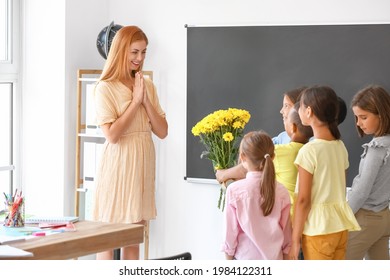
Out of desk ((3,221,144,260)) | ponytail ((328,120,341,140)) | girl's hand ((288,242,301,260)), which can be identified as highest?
ponytail ((328,120,341,140))

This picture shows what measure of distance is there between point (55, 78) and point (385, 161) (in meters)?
2.73

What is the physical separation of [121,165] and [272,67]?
143 cm

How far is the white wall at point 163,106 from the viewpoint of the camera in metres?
5.70

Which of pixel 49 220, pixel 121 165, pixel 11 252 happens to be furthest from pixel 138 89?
pixel 11 252

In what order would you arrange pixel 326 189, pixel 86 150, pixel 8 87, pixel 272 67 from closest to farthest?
pixel 326 189 < pixel 272 67 < pixel 86 150 < pixel 8 87

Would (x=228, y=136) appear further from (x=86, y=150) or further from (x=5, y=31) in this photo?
(x=5, y=31)

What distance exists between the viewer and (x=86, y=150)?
18.8 ft

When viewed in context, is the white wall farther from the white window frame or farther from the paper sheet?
the paper sheet

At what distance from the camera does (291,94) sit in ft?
13.8

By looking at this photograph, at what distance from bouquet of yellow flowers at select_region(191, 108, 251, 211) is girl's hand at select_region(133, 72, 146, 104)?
338mm

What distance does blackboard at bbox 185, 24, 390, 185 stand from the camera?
5062 mm

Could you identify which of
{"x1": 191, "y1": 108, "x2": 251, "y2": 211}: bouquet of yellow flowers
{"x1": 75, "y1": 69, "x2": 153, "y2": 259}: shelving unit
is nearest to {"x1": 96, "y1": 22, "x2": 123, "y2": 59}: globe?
A: {"x1": 75, "y1": 69, "x2": 153, "y2": 259}: shelving unit
